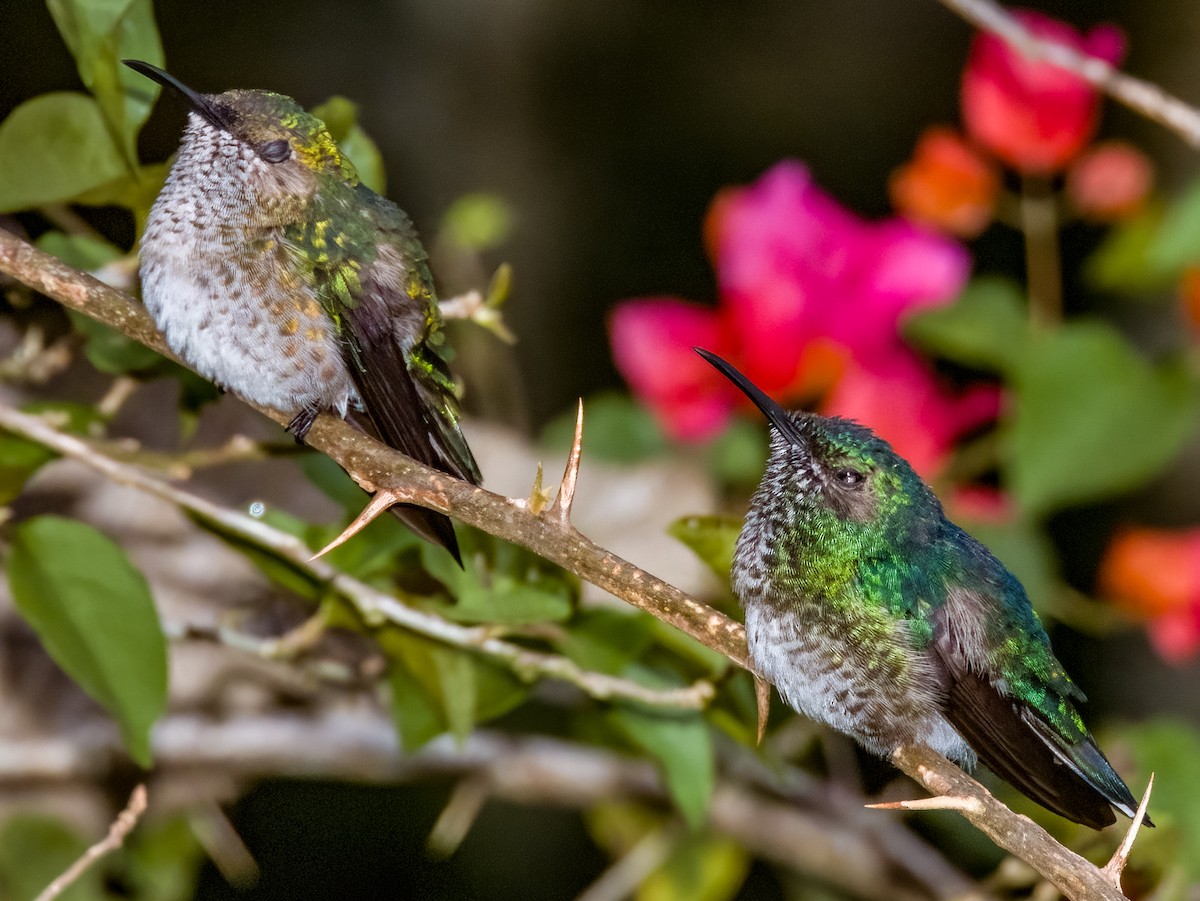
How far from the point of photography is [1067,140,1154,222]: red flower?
1586mm

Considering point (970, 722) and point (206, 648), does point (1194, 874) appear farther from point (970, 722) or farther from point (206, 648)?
point (206, 648)

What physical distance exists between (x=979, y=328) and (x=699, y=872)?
70 cm

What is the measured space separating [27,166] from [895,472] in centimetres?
61

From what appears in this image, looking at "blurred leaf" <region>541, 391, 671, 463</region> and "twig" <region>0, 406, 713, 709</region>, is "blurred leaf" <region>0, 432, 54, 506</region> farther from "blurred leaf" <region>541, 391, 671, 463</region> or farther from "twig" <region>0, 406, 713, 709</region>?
"blurred leaf" <region>541, 391, 671, 463</region>

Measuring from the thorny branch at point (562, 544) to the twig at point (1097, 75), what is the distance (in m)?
0.50

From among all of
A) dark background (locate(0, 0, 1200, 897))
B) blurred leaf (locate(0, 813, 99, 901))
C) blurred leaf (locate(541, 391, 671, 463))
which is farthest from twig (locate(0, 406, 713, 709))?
dark background (locate(0, 0, 1200, 897))

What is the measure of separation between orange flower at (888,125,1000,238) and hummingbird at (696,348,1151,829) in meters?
0.73

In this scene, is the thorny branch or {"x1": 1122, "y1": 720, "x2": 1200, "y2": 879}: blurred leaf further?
{"x1": 1122, "y1": 720, "x2": 1200, "y2": 879}: blurred leaf

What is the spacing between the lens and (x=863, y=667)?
2.63 feet

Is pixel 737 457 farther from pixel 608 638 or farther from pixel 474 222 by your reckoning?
pixel 608 638

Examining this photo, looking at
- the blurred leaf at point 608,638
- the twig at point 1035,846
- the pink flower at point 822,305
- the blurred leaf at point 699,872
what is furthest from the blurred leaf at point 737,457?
the twig at point 1035,846

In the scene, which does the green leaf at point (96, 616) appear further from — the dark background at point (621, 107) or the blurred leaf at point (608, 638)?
the dark background at point (621, 107)

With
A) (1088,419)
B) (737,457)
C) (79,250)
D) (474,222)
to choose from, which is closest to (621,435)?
(737,457)

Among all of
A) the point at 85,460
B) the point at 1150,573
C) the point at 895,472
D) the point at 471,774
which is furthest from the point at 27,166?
the point at 1150,573
